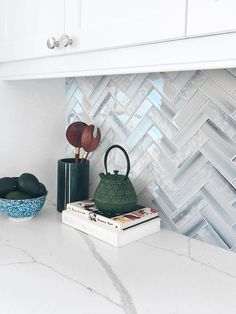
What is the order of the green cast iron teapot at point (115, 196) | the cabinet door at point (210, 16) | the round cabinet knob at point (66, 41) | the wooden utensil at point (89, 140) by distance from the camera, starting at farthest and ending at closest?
1. the wooden utensil at point (89, 140)
2. the green cast iron teapot at point (115, 196)
3. the round cabinet knob at point (66, 41)
4. the cabinet door at point (210, 16)

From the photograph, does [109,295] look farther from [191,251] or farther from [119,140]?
[119,140]

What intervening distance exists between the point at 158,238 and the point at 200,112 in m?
0.43

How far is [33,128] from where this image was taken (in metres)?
1.58

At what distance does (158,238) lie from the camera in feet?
3.95

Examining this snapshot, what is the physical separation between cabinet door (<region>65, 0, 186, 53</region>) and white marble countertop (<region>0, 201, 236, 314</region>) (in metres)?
0.58

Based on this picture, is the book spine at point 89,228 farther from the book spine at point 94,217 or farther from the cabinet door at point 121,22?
the cabinet door at point 121,22

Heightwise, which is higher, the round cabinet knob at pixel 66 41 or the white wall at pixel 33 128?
the round cabinet knob at pixel 66 41

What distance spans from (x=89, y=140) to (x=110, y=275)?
627 mm

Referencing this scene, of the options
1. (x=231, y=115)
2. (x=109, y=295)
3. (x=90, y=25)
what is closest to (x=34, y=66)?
(x=90, y=25)

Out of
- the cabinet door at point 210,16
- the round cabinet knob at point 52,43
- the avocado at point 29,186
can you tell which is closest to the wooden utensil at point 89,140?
the avocado at point 29,186

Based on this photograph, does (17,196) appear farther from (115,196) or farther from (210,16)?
(210,16)

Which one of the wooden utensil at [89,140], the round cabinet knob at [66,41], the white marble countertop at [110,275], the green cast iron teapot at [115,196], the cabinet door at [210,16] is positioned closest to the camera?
the cabinet door at [210,16]

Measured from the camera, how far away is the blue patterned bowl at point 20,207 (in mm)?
1310

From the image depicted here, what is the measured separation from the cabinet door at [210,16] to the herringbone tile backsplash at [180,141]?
0.40 meters
